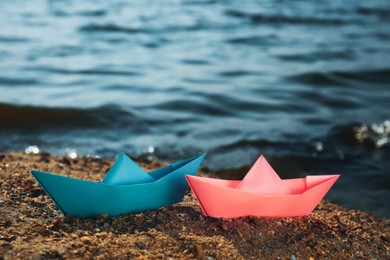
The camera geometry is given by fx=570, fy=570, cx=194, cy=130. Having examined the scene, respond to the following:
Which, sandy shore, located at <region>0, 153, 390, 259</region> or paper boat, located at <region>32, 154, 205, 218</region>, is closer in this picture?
sandy shore, located at <region>0, 153, 390, 259</region>

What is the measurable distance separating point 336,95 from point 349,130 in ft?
4.13

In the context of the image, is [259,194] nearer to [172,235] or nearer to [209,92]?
[172,235]

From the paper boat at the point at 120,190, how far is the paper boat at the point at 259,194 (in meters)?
0.16

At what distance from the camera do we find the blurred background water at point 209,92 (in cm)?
497

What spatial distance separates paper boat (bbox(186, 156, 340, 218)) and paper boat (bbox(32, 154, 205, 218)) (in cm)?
16

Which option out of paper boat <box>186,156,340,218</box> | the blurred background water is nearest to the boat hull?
paper boat <box>186,156,340,218</box>

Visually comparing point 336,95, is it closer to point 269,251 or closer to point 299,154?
point 299,154

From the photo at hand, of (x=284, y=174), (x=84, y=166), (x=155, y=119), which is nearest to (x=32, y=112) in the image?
A: (x=155, y=119)

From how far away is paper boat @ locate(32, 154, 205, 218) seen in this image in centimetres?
215

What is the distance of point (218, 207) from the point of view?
2.28 m

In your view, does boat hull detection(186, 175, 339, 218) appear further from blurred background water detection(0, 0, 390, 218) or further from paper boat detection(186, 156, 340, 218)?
blurred background water detection(0, 0, 390, 218)

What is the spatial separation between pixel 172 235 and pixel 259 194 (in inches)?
15.2

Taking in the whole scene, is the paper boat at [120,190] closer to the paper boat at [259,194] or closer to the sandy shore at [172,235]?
the sandy shore at [172,235]

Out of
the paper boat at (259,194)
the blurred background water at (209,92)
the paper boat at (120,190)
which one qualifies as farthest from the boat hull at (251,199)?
the blurred background water at (209,92)
